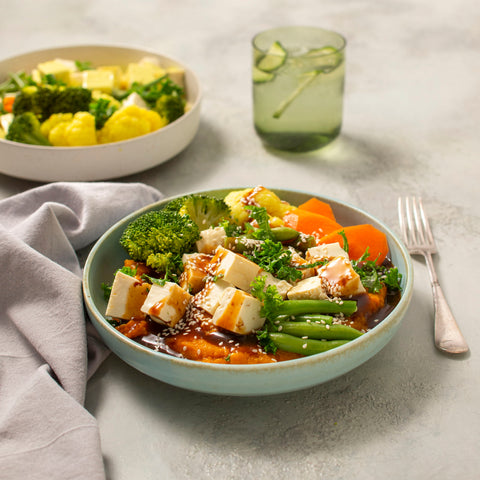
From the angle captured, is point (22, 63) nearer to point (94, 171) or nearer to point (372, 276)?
point (94, 171)

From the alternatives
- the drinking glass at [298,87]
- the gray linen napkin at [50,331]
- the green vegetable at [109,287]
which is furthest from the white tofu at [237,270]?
the drinking glass at [298,87]

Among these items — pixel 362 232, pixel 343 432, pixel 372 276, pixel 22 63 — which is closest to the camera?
pixel 343 432

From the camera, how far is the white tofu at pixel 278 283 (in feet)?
5.23

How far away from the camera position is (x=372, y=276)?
1699 mm

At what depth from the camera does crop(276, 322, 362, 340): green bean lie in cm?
150

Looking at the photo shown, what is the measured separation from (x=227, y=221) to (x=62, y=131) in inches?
40.5

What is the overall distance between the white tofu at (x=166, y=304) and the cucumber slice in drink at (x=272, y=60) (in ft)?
4.52

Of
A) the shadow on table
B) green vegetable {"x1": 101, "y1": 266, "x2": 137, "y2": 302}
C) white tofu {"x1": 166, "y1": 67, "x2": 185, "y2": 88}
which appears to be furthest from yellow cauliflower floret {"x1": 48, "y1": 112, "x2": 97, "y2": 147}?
the shadow on table

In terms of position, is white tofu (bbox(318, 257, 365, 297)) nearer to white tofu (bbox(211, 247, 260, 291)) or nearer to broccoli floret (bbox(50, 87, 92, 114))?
white tofu (bbox(211, 247, 260, 291))

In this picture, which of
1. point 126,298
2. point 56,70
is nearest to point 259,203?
point 126,298

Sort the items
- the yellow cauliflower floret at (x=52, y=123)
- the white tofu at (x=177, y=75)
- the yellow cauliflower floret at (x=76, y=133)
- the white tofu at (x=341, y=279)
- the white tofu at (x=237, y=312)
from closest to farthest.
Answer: the white tofu at (x=237, y=312)
the white tofu at (x=341, y=279)
the yellow cauliflower floret at (x=76, y=133)
the yellow cauliflower floret at (x=52, y=123)
the white tofu at (x=177, y=75)

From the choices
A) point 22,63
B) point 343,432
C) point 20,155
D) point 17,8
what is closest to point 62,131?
point 20,155

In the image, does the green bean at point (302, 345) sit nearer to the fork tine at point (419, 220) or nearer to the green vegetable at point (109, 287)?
the green vegetable at point (109, 287)

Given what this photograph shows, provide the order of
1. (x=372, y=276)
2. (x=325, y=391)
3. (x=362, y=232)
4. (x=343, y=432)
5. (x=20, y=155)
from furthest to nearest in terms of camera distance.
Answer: (x=20, y=155) → (x=362, y=232) → (x=372, y=276) → (x=325, y=391) → (x=343, y=432)
